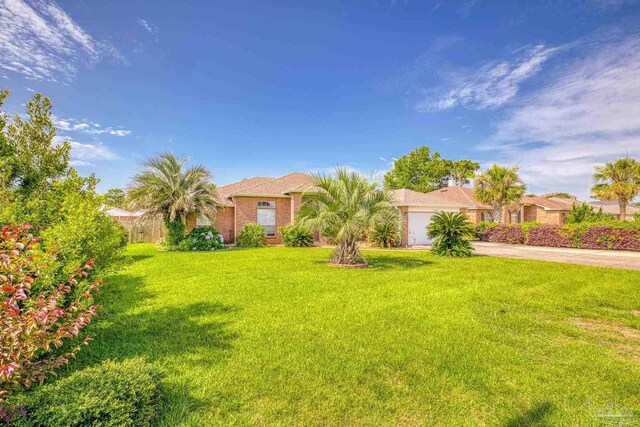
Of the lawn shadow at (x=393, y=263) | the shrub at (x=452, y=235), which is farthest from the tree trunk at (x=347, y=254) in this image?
the shrub at (x=452, y=235)

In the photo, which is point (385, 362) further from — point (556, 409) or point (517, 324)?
point (517, 324)

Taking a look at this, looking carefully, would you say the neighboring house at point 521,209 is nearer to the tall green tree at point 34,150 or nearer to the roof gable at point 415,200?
the roof gable at point 415,200

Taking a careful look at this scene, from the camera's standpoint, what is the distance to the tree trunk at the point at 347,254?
39.3 feet

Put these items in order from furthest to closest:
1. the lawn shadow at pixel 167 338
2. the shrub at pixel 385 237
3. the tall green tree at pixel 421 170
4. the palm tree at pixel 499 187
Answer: the tall green tree at pixel 421 170, the palm tree at pixel 499 187, the shrub at pixel 385 237, the lawn shadow at pixel 167 338

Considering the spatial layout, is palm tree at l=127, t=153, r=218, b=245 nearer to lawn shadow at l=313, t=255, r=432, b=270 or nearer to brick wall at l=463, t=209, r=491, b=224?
lawn shadow at l=313, t=255, r=432, b=270

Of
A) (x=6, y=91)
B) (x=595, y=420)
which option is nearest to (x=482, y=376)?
(x=595, y=420)

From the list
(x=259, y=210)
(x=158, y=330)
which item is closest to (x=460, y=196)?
(x=259, y=210)

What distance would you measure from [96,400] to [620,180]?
4293cm

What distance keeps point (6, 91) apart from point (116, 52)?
4.90 m

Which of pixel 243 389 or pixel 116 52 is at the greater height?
pixel 116 52

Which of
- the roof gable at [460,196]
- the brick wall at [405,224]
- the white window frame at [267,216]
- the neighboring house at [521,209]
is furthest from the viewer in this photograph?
the neighboring house at [521,209]

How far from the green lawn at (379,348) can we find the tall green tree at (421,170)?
3330cm

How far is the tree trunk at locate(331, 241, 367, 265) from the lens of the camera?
12.0m

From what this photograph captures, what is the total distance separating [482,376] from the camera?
3.64 metres
